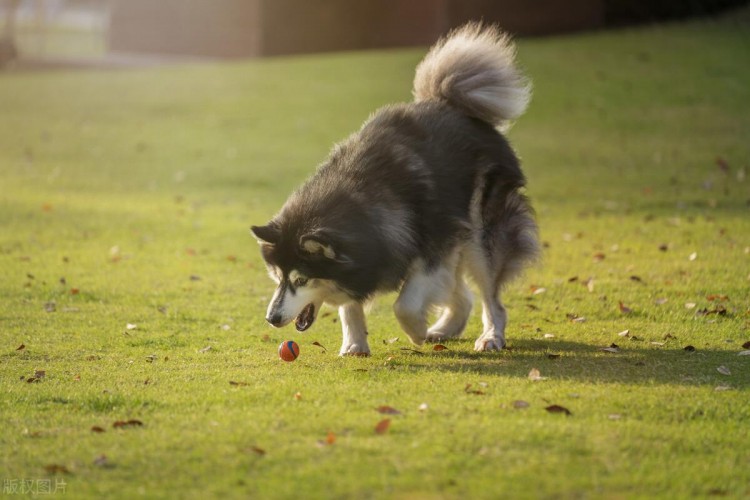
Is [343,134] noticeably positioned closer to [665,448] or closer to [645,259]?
[645,259]

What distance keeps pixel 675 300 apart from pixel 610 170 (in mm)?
8539

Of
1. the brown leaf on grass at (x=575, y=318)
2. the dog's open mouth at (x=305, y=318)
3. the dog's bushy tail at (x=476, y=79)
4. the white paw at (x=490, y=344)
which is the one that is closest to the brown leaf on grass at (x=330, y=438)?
the dog's open mouth at (x=305, y=318)

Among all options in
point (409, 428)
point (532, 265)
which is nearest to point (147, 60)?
point (532, 265)

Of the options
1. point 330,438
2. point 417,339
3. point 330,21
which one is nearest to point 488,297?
point 417,339

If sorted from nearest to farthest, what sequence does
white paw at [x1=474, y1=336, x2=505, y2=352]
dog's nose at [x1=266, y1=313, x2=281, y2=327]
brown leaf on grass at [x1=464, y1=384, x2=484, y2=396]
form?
brown leaf on grass at [x1=464, y1=384, x2=484, y2=396] → dog's nose at [x1=266, y1=313, x2=281, y2=327] → white paw at [x1=474, y1=336, x2=505, y2=352]

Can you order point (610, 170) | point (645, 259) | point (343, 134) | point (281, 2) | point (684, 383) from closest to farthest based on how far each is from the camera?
point (684, 383)
point (645, 259)
point (610, 170)
point (343, 134)
point (281, 2)

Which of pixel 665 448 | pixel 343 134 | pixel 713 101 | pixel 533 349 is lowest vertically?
pixel 343 134

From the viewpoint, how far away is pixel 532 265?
826cm

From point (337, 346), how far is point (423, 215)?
132 cm

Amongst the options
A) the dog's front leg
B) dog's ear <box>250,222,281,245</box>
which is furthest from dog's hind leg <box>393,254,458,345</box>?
dog's ear <box>250,222,281,245</box>

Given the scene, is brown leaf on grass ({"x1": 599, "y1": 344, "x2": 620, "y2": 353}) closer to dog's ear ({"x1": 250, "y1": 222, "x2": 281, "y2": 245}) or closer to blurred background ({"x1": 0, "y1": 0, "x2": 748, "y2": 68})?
dog's ear ({"x1": 250, "y1": 222, "x2": 281, "y2": 245})

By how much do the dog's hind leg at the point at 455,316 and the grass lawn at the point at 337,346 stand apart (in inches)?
6.3

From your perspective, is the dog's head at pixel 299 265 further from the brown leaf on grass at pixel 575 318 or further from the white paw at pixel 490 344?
the brown leaf on grass at pixel 575 318

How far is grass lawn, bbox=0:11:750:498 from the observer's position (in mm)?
5207
